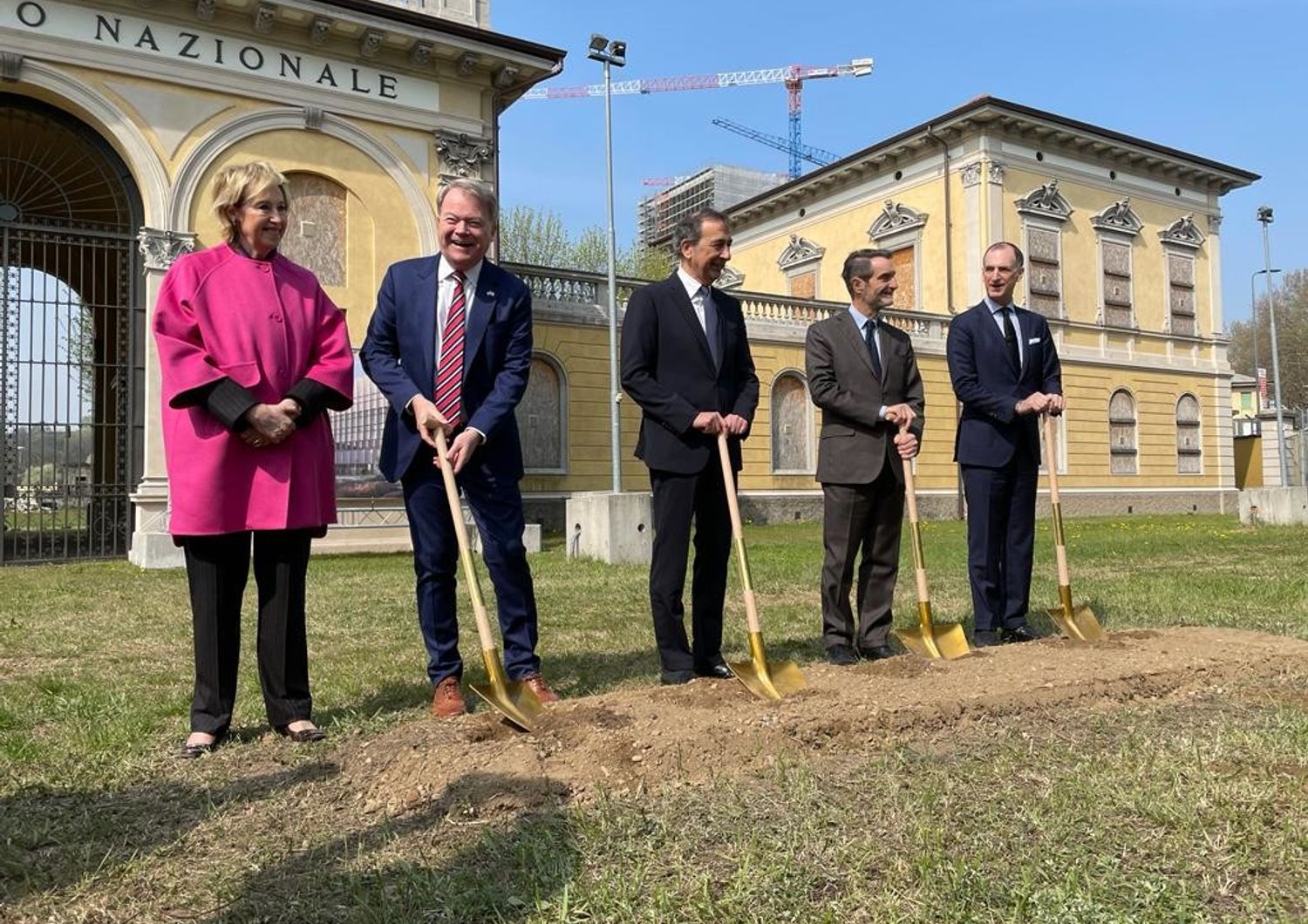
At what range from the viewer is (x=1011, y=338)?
5.59 m

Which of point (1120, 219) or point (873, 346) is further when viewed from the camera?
point (1120, 219)

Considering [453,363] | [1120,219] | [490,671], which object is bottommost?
[490,671]

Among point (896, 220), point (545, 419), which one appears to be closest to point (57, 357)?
point (545, 419)

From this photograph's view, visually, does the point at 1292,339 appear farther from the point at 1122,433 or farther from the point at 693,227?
the point at 693,227

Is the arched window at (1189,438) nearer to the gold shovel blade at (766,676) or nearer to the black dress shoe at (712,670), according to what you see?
the black dress shoe at (712,670)

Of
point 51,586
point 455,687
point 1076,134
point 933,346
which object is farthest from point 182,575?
point 1076,134

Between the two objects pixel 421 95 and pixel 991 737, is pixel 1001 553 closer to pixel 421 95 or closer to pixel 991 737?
pixel 991 737

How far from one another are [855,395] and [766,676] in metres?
1.80

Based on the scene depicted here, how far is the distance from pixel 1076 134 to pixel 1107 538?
14.6 metres

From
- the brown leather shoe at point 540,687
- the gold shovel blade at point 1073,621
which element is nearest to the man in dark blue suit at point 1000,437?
the gold shovel blade at point 1073,621

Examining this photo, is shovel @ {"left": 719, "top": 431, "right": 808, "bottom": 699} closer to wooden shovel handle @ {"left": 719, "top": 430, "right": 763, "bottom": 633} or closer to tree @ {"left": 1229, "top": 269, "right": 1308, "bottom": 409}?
wooden shovel handle @ {"left": 719, "top": 430, "right": 763, "bottom": 633}

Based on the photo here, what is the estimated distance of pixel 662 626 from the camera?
435 cm

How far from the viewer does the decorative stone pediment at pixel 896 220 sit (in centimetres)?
2559

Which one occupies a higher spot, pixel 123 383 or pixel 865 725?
pixel 123 383
